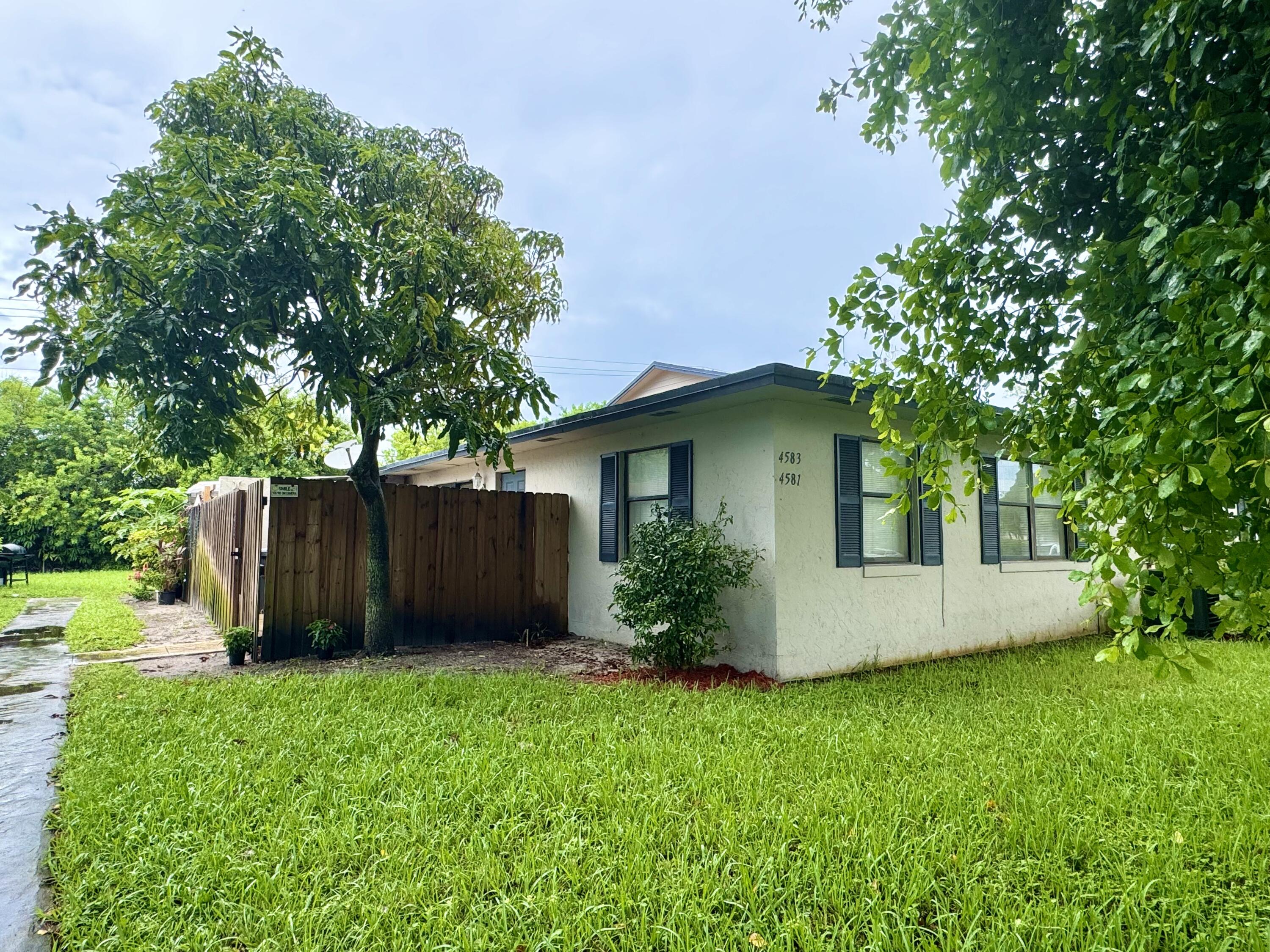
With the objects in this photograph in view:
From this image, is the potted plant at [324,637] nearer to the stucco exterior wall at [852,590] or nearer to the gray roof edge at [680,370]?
the stucco exterior wall at [852,590]

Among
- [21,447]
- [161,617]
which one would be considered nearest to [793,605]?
[161,617]

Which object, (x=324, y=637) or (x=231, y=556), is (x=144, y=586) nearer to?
(x=231, y=556)

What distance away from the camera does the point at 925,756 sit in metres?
3.70

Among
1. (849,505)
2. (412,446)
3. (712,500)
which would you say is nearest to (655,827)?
(712,500)

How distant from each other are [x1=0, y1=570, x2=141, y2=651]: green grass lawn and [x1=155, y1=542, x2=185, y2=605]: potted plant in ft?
2.12

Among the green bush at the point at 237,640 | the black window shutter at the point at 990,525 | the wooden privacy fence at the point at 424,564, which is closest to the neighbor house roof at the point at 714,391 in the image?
the wooden privacy fence at the point at 424,564

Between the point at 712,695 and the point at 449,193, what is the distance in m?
5.06

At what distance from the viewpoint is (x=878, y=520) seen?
22.5ft

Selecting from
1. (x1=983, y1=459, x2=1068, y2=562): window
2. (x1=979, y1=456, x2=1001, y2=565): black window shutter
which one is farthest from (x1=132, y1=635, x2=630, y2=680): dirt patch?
(x1=983, y1=459, x2=1068, y2=562): window

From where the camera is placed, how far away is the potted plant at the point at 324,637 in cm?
647

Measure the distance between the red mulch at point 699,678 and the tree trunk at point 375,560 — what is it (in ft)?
7.44

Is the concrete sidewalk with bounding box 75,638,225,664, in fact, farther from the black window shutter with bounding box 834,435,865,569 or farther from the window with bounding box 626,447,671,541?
the black window shutter with bounding box 834,435,865,569

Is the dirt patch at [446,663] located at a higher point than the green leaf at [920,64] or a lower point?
lower

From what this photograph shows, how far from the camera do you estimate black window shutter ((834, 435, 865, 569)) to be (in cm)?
647
